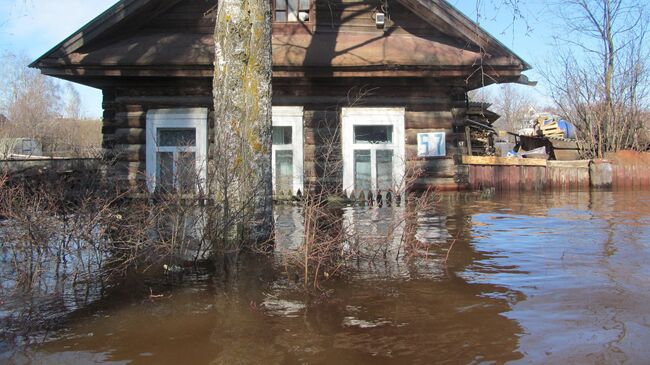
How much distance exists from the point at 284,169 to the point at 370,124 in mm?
2152

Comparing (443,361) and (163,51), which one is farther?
(163,51)

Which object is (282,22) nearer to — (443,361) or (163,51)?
(163,51)

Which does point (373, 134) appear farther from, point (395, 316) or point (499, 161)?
point (395, 316)

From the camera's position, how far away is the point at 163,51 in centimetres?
Answer: 1126

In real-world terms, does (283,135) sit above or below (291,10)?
below

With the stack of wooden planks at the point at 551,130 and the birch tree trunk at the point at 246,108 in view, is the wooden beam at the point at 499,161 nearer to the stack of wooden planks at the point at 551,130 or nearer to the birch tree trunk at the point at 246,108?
the birch tree trunk at the point at 246,108

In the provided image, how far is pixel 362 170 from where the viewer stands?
39.4 ft

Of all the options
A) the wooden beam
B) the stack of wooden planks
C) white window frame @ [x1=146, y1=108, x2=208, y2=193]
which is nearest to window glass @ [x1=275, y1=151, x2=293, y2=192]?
white window frame @ [x1=146, y1=108, x2=208, y2=193]

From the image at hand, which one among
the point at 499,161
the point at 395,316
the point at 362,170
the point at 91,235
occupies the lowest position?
the point at 395,316

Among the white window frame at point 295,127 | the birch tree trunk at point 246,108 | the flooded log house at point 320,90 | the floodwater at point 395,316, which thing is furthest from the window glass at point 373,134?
the floodwater at point 395,316

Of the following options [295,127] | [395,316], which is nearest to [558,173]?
[295,127]

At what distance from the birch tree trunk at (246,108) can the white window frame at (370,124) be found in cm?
544

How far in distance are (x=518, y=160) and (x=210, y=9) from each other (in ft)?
27.6

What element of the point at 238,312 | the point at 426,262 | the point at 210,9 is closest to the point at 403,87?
the point at 210,9
